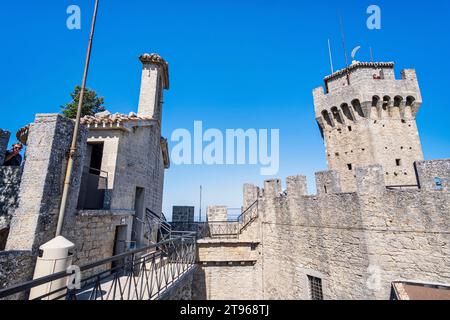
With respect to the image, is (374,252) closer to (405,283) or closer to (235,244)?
(405,283)

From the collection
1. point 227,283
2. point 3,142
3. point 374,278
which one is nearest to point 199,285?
point 227,283

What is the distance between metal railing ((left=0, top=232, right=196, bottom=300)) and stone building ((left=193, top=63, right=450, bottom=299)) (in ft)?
11.9

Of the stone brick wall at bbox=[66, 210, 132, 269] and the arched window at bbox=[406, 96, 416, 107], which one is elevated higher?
the arched window at bbox=[406, 96, 416, 107]

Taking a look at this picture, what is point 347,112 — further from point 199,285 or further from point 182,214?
point 199,285

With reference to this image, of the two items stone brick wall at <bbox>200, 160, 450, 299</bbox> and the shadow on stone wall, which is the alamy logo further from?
the shadow on stone wall

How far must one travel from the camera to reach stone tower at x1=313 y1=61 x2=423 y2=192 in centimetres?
1680

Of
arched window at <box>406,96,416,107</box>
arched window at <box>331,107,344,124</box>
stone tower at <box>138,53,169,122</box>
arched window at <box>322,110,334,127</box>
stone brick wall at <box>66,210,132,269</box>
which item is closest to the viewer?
stone brick wall at <box>66,210,132,269</box>

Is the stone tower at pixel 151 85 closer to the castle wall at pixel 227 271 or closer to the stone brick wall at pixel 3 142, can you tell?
the stone brick wall at pixel 3 142

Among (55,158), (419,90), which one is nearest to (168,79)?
(55,158)

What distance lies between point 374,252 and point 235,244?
6.51 m

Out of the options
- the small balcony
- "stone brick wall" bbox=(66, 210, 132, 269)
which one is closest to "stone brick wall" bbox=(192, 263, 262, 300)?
"stone brick wall" bbox=(66, 210, 132, 269)

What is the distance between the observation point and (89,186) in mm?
6613

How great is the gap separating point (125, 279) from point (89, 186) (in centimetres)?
316
